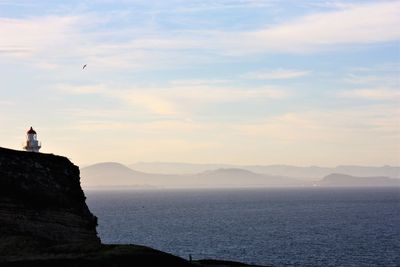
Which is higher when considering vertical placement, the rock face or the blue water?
the rock face

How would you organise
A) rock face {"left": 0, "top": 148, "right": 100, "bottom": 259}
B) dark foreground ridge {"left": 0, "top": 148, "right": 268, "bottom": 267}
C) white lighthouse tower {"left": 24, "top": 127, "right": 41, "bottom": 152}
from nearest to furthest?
dark foreground ridge {"left": 0, "top": 148, "right": 268, "bottom": 267}, rock face {"left": 0, "top": 148, "right": 100, "bottom": 259}, white lighthouse tower {"left": 24, "top": 127, "right": 41, "bottom": 152}

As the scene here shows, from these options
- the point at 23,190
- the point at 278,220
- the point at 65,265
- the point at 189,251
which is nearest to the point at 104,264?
the point at 65,265

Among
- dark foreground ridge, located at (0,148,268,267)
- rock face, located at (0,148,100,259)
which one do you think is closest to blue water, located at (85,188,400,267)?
rock face, located at (0,148,100,259)

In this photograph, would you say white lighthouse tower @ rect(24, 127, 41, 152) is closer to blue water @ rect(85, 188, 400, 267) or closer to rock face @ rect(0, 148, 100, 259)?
rock face @ rect(0, 148, 100, 259)

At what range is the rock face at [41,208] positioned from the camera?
64.5 m

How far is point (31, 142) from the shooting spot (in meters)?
105

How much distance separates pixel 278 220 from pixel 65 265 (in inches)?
Answer: 5834

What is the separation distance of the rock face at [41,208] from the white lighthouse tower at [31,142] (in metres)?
12.3

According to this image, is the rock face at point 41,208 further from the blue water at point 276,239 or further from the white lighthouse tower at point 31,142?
the blue water at point 276,239

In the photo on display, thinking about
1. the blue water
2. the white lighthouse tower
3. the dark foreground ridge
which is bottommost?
the blue water

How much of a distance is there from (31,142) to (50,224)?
104ft

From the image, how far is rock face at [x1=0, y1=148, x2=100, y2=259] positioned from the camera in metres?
64.5

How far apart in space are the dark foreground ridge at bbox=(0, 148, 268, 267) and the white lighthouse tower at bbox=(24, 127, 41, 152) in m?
12.0

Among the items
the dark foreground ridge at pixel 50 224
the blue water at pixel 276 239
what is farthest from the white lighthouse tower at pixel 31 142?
the blue water at pixel 276 239
